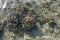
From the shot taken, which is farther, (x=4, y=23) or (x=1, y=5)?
(x=1, y=5)

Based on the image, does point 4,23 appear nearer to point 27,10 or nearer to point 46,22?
point 27,10

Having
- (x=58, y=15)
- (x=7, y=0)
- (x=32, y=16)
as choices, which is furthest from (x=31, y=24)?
(x=7, y=0)

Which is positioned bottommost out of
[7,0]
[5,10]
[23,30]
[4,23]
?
[23,30]

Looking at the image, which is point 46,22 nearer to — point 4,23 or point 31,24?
point 31,24

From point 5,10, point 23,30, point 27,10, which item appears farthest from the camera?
point 5,10

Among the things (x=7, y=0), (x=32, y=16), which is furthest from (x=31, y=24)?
(x=7, y=0)

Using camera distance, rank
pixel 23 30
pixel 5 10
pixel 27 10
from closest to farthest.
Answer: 1. pixel 23 30
2. pixel 27 10
3. pixel 5 10

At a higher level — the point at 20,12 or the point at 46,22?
the point at 20,12
